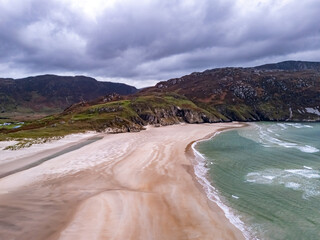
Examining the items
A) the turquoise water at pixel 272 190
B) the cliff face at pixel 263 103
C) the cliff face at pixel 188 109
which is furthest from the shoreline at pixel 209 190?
the cliff face at pixel 263 103

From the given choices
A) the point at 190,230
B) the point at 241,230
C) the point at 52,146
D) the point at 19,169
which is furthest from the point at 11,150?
the point at 241,230

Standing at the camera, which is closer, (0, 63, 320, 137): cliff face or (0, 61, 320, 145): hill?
(0, 61, 320, 145): hill

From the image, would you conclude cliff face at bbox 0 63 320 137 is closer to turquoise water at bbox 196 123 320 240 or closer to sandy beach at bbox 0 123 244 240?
sandy beach at bbox 0 123 244 240

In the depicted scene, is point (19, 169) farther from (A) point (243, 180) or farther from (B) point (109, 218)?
(A) point (243, 180)

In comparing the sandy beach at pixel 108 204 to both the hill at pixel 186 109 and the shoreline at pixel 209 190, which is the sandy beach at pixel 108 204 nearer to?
the shoreline at pixel 209 190

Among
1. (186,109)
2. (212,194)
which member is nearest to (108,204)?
(212,194)

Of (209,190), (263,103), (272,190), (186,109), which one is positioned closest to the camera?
(272,190)

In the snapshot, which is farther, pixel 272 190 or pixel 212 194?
pixel 272 190

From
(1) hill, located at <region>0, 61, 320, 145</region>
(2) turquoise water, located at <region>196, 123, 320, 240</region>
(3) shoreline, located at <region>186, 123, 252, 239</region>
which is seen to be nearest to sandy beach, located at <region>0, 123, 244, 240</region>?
(3) shoreline, located at <region>186, 123, 252, 239</region>

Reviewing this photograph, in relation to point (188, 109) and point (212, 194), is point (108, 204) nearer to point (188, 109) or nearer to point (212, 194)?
point (212, 194)
